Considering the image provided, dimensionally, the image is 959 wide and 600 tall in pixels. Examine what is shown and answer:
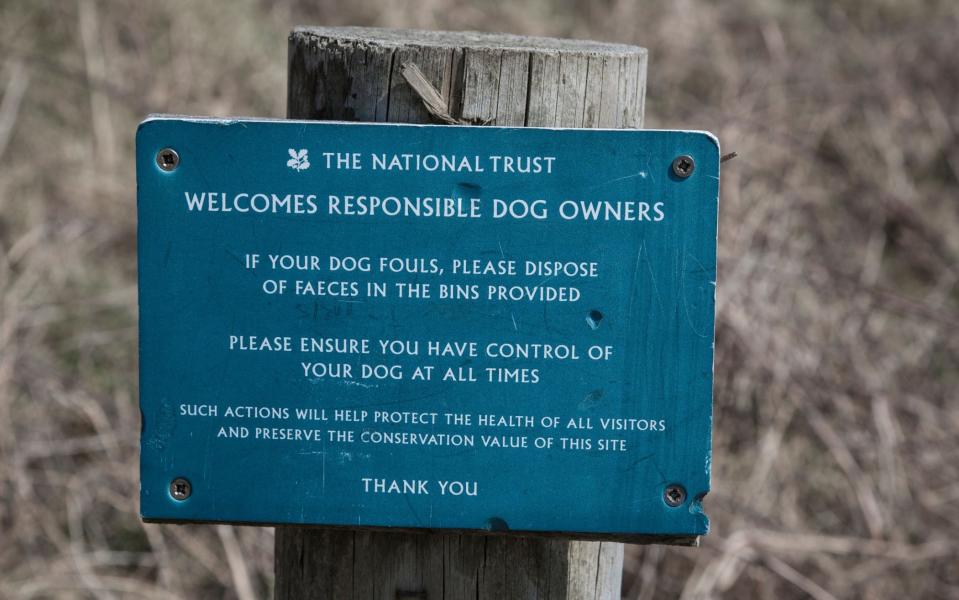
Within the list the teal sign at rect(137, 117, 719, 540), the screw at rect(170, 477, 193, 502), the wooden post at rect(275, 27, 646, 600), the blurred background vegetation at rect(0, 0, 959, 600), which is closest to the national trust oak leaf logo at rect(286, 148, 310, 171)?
the teal sign at rect(137, 117, 719, 540)

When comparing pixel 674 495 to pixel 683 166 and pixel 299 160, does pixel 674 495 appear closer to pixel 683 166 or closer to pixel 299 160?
pixel 683 166

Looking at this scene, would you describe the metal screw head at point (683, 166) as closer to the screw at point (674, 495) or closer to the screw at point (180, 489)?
the screw at point (674, 495)

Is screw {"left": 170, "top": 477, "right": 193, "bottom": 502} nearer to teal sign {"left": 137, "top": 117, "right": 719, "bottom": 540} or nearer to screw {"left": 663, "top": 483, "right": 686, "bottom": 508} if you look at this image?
teal sign {"left": 137, "top": 117, "right": 719, "bottom": 540}

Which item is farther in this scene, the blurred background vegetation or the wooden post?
the blurred background vegetation

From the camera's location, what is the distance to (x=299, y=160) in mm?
1348

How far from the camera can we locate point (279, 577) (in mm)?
1581

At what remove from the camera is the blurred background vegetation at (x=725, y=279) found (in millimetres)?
2887

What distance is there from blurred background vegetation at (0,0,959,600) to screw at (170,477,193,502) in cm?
132

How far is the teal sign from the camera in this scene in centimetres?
134

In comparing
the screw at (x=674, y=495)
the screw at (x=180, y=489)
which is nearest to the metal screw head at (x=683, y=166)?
the screw at (x=674, y=495)

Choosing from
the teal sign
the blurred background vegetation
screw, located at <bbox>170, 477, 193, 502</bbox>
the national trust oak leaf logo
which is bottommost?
screw, located at <bbox>170, 477, 193, 502</bbox>

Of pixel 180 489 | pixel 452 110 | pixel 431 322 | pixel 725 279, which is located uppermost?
pixel 725 279

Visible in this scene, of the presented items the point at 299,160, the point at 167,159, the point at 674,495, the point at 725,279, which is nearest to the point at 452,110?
the point at 299,160

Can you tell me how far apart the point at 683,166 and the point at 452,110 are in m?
0.32
